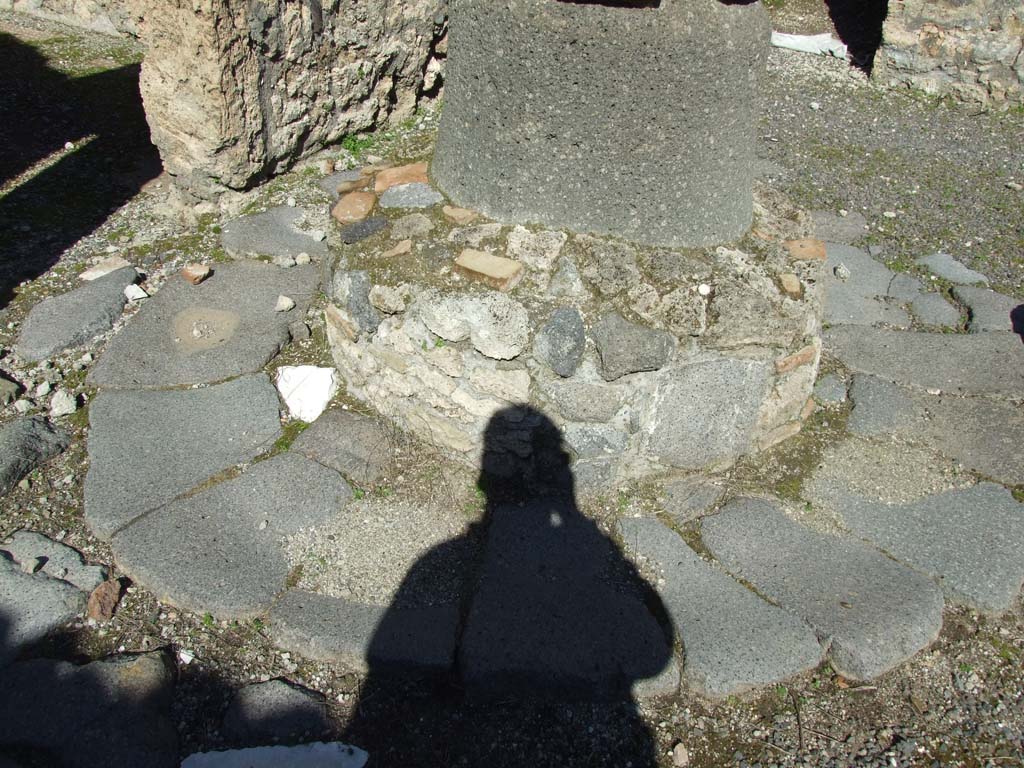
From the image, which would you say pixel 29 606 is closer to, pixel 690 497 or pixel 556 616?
pixel 556 616

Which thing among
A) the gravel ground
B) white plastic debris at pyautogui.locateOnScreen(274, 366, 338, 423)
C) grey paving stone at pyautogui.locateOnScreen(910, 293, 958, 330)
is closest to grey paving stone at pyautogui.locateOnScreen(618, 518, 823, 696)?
the gravel ground

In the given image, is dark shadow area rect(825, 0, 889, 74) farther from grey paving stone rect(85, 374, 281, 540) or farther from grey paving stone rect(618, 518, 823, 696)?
grey paving stone rect(85, 374, 281, 540)

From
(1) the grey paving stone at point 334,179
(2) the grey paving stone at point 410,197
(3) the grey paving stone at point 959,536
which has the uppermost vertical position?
(2) the grey paving stone at point 410,197

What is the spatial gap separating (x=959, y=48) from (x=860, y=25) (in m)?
1.54

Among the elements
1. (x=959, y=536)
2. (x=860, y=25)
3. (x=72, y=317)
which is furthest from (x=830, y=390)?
(x=860, y=25)

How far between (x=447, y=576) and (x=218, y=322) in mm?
1610

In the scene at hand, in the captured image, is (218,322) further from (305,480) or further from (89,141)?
(89,141)

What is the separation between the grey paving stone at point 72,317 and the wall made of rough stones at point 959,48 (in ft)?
18.7

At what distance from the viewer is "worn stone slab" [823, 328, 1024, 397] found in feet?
10.4

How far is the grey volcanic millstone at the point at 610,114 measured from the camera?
2.32 metres

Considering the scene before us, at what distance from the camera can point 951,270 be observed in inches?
156

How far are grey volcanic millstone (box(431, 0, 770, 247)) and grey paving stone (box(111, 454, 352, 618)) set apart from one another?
46.0 inches

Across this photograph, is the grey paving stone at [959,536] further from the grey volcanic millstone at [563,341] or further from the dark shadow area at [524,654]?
the grey volcanic millstone at [563,341]

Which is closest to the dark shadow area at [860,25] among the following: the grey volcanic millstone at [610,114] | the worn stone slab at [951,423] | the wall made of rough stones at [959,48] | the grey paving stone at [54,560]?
the wall made of rough stones at [959,48]
